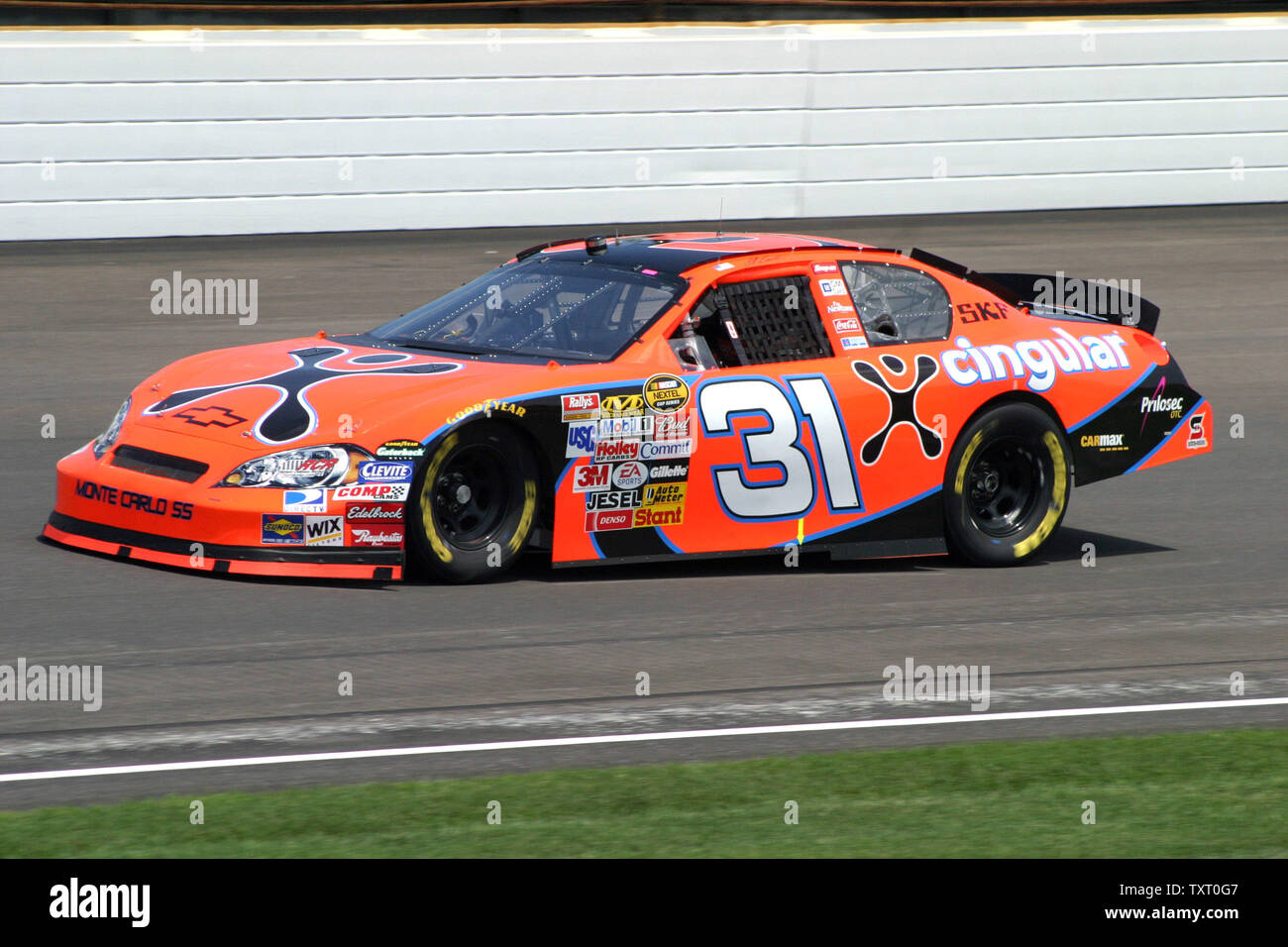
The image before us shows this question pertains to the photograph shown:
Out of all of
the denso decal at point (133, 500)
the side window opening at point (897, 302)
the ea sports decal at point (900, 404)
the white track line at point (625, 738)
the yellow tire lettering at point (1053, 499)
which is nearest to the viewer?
the white track line at point (625, 738)

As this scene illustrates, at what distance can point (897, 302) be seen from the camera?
10.5 meters

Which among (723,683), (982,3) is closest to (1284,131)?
(982,3)

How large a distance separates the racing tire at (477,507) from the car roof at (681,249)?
4.67 ft

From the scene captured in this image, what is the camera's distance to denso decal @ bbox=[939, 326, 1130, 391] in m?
10.4

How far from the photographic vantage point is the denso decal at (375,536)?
354 inches

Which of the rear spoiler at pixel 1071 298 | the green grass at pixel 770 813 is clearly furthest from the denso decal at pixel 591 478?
the green grass at pixel 770 813

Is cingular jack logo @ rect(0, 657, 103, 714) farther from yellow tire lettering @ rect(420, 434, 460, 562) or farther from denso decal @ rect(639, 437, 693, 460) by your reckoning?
denso decal @ rect(639, 437, 693, 460)

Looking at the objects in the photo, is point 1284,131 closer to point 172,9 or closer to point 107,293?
point 172,9

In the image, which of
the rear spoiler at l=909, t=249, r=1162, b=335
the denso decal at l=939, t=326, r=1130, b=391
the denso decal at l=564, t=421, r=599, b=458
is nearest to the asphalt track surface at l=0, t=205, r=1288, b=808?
the denso decal at l=564, t=421, r=599, b=458

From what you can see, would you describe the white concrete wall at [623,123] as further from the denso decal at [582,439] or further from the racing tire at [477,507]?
the denso decal at [582,439]

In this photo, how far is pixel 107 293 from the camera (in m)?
19.3

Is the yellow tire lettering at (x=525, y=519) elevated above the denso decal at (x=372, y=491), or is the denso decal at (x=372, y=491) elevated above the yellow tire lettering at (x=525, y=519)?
the denso decal at (x=372, y=491)

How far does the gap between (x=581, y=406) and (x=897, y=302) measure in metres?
2.00

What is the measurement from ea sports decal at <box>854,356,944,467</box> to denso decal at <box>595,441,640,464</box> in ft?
4.08
